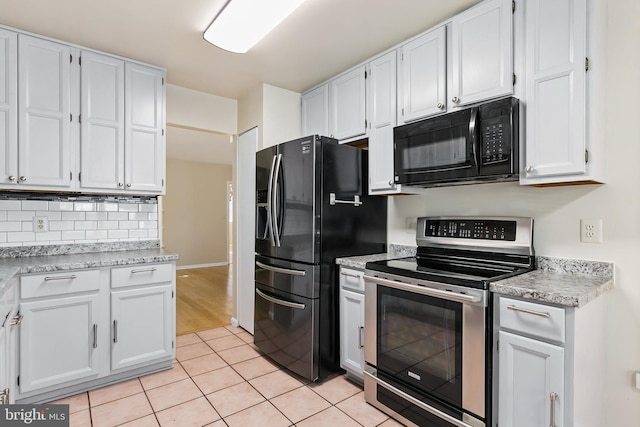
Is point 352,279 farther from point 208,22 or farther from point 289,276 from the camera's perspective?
point 208,22

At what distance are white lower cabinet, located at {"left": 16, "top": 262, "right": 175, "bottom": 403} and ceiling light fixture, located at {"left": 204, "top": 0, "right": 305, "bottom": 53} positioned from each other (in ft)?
5.59

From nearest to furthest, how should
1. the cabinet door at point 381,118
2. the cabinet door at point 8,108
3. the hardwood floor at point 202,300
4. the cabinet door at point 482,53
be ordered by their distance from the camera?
the cabinet door at point 482,53 → the cabinet door at point 8,108 → the cabinet door at point 381,118 → the hardwood floor at point 202,300

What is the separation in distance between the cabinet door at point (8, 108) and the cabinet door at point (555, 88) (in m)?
3.21

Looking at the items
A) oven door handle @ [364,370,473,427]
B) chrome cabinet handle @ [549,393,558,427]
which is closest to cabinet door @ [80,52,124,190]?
oven door handle @ [364,370,473,427]

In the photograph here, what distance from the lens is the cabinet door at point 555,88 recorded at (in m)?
1.60

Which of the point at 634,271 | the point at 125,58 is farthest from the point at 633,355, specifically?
the point at 125,58

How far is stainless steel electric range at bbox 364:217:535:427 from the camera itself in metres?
1.62

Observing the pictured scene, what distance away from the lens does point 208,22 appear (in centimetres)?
220

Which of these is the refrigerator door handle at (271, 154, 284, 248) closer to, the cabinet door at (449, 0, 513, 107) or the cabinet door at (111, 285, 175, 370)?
the cabinet door at (111, 285, 175, 370)

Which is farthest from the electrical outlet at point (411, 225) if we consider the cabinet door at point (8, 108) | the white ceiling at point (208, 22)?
the cabinet door at point (8, 108)

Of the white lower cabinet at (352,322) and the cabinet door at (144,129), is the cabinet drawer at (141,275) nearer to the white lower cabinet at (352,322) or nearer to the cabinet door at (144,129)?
the cabinet door at (144,129)

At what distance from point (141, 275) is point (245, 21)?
190cm

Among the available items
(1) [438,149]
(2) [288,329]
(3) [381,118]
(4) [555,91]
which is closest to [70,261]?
(2) [288,329]

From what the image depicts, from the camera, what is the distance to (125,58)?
106 inches
